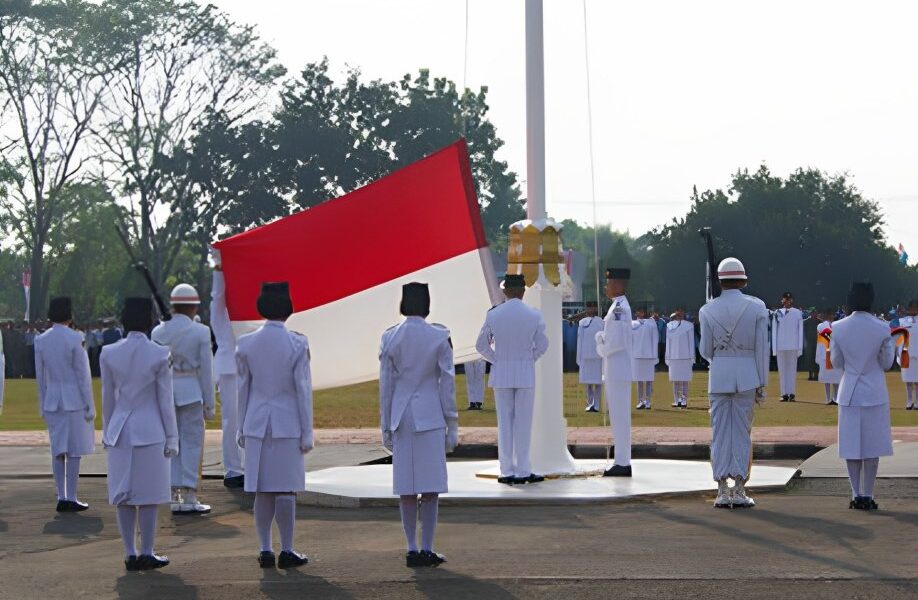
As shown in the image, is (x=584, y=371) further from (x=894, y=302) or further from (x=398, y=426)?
(x=894, y=302)

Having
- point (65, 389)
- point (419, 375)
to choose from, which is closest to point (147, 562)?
point (419, 375)

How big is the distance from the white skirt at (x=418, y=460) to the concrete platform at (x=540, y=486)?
3.29 meters

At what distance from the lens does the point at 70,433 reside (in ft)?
48.7

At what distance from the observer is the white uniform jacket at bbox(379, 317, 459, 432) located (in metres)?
Result: 10.8

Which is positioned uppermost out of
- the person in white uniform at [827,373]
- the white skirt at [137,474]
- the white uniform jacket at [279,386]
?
the person in white uniform at [827,373]

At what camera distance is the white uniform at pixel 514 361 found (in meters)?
15.0

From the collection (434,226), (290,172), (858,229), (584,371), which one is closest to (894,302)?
(858,229)

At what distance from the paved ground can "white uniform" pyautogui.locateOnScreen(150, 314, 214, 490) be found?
0.47 meters

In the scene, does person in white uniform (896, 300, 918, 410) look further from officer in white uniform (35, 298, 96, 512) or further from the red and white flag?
officer in white uniform (35, 298, 96, 512)

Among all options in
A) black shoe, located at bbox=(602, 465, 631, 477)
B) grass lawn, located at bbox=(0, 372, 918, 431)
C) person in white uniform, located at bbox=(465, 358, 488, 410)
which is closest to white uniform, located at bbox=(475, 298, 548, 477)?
black shoe, located at bbox=(602, 465, 631, 477)

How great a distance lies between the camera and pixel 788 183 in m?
74.8

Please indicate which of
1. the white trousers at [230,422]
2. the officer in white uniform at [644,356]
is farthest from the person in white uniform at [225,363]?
the officer in white uniform at [644,356]

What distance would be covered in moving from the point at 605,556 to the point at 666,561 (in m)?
0.48

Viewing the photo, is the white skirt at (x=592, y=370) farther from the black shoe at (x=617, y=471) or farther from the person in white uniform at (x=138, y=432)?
the person in white uniform at (x=138, y=432)
